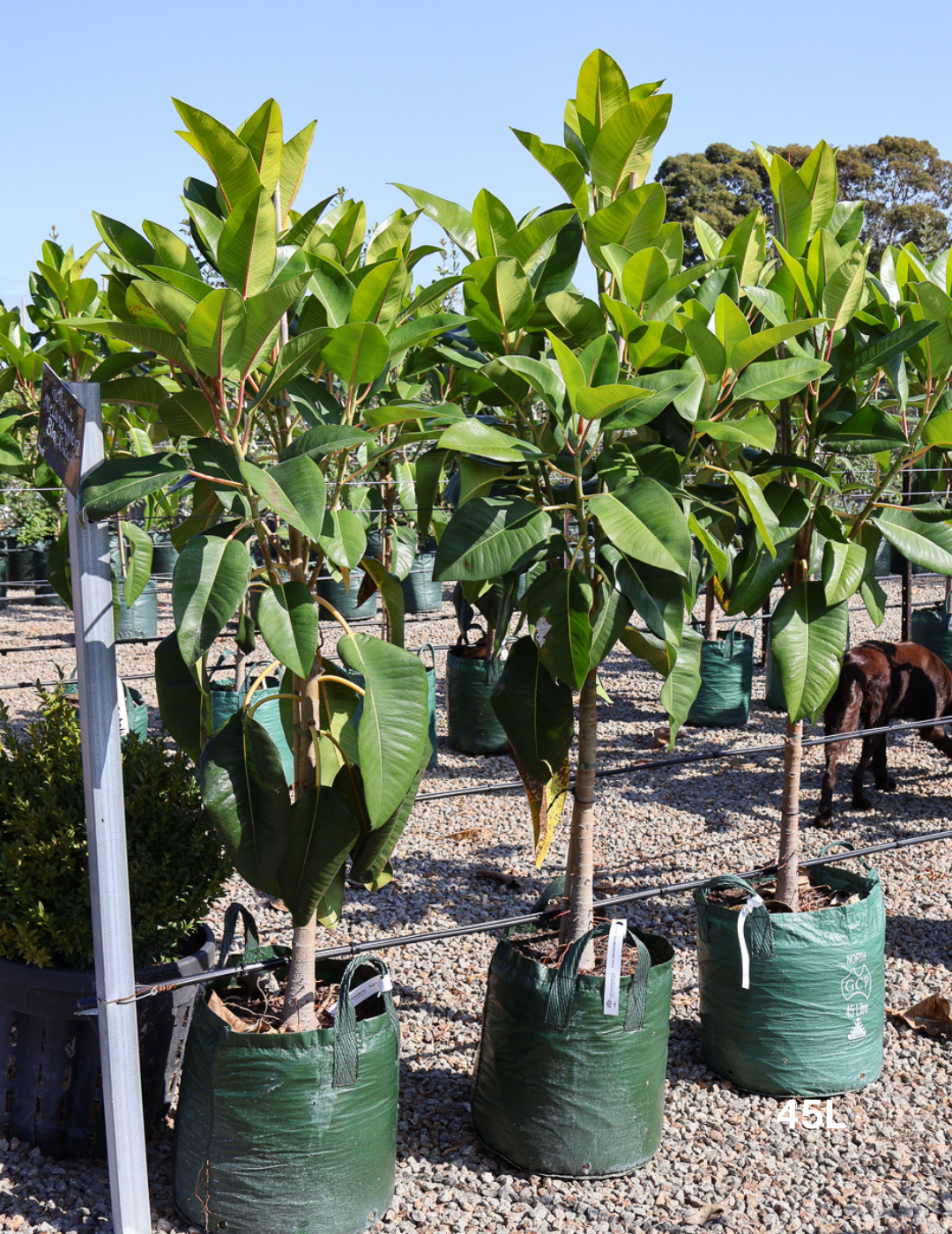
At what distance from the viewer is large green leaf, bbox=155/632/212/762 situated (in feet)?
7.07

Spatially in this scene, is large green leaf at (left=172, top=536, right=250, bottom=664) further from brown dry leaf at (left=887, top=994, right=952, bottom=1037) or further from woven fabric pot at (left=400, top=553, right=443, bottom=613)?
woven fabric pot at (left=400, top=553, right=443, bottom=613)

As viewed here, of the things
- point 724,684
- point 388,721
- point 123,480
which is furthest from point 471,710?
point 123,480

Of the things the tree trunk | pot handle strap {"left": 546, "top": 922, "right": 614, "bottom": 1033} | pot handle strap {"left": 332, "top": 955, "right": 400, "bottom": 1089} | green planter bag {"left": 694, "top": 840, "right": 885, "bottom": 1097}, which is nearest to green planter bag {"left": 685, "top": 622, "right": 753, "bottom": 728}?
Result: the tree trunk

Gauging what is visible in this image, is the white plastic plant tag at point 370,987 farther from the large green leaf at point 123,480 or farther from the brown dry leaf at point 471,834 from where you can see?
the brown dry leaf at point 471,834

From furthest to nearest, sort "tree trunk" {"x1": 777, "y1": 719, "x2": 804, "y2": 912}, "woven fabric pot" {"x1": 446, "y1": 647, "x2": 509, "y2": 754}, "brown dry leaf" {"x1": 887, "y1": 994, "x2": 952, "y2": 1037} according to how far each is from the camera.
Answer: "woven fabric pot" {"x1": 446, "y1": 647, "x2": 509, "y2": 754}, "brown dry leaf" {"x1": 887, "y1": 994, "x2": 952, "y2": 1037}, "tree trunk" {"x1": 777, "y1": 719, "x2": 804, "y2": 912}

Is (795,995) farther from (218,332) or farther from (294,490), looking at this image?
(218,332)

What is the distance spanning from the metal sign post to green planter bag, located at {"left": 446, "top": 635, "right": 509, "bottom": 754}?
13.3 feet

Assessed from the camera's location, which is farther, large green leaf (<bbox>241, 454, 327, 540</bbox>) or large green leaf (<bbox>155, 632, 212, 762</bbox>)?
large green leaf (<bbox>155, 632, 212, 762</bbox>)

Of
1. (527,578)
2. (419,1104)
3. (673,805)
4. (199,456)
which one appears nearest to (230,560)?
(199,456)

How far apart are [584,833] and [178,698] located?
1023 mm

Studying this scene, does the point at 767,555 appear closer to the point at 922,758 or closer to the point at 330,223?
the point at 330,223

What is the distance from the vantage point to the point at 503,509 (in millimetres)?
2061

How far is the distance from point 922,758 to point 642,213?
16.2 feet

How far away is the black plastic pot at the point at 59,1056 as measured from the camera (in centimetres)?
240
